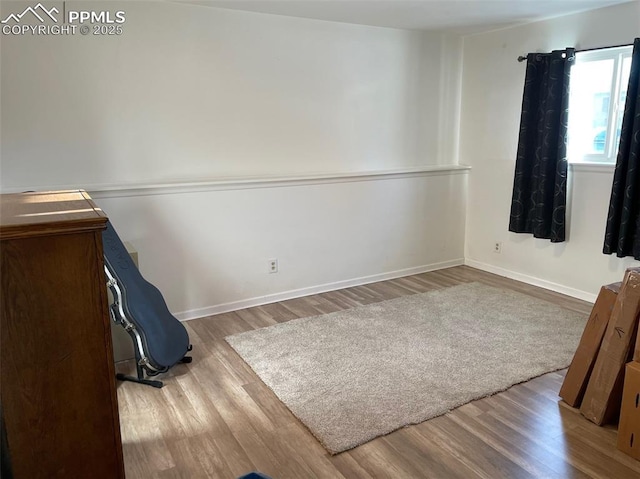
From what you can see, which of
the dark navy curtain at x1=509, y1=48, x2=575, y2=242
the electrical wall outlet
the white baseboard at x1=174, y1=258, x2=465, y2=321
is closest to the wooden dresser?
the white baseboard at x1=174, y1=258, x2=465, y2=321

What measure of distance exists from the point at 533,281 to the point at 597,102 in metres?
1.54

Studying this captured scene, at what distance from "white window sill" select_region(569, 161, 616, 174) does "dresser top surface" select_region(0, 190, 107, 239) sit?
3550mm

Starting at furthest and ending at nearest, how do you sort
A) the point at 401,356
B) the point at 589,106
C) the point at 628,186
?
the point at 589,106 → the point at 628,186 → the point at 401,356

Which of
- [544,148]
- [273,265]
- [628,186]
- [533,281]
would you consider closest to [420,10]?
[544,148]

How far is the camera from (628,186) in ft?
10.9

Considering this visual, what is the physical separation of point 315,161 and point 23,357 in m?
2.99

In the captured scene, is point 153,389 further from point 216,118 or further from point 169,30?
point 169,30

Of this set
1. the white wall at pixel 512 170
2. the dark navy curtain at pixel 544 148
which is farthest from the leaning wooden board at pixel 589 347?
the dark navy curtain at pixel 544 148

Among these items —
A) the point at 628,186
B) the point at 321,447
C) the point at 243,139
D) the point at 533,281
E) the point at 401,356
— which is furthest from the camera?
the point at 533,281

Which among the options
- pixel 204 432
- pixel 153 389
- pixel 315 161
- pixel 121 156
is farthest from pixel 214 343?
pixel 315 161

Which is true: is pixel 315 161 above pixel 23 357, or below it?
above

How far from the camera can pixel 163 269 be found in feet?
11.1
